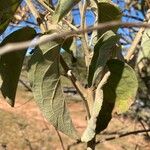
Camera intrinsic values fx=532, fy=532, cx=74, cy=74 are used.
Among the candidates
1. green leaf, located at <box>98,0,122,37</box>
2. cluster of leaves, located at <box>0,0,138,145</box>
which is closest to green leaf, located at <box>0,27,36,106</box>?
cluster of leaves, located at <box>0,0,138,145</box>

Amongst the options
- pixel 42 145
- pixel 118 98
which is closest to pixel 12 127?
pixel 42 145

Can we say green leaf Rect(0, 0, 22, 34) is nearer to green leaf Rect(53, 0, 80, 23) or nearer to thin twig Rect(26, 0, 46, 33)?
thin twig Rect(26, 0, 46, 33)

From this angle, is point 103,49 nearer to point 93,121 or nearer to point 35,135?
point 93,121

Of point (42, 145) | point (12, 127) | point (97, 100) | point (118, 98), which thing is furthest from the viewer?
point (12, 127)

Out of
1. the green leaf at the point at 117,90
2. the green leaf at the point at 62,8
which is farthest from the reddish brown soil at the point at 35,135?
the green leaf at the point at 62,8

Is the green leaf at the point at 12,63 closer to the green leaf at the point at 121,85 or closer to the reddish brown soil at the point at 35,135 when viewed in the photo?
the green leaf at the point at 121,85

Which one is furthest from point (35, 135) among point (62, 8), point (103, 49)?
point (62, 8)

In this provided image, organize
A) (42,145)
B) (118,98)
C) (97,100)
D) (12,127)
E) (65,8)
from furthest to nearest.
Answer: (12,127), (42,145), (118,98), (97,100), (65,8)

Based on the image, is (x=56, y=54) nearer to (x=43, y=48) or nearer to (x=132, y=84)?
(x=43, y=48)
